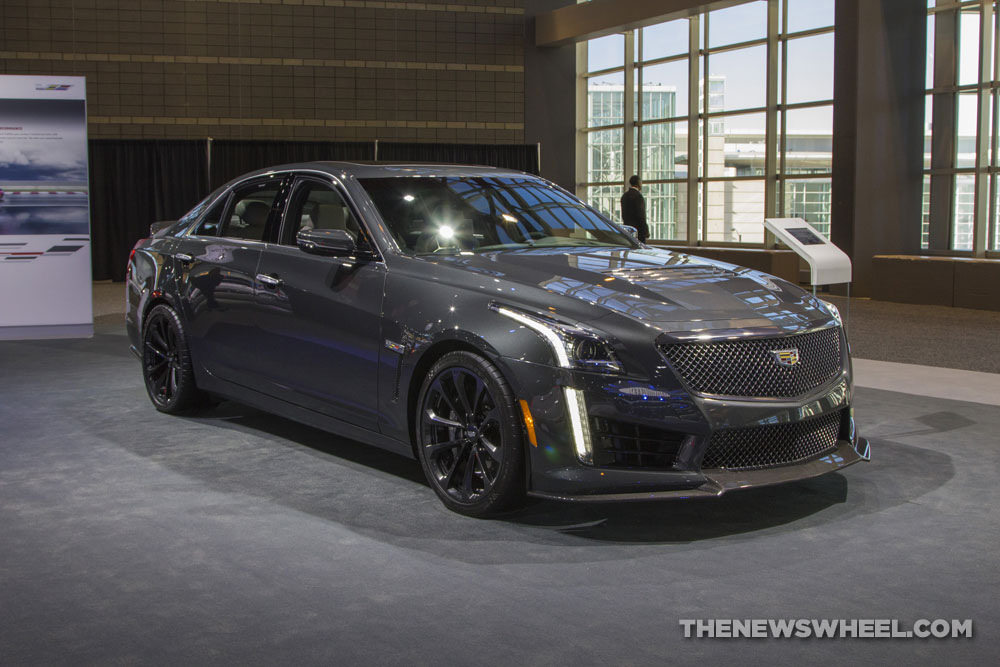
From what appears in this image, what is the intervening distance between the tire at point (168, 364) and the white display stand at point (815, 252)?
15.2 ft

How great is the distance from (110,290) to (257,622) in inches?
574

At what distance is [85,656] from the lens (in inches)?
117

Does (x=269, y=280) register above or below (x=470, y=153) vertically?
below

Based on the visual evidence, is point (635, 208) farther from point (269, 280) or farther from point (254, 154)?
point (269, 280)

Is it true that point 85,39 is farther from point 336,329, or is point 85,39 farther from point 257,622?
point 257,622

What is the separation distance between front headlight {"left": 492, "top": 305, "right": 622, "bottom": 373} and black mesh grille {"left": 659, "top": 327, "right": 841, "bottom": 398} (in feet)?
0.65

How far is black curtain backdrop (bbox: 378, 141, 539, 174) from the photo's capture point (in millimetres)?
19547

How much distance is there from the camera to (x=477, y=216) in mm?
5090

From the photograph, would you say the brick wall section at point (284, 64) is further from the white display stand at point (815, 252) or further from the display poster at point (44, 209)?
the white display stand at point (815, 252)

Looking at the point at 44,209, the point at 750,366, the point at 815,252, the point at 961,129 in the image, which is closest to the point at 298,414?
the point at 750,366

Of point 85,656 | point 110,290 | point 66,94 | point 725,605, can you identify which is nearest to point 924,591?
point 725,605

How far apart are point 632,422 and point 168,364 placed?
11.5 ft

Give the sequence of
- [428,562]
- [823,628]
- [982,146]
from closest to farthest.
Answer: [823,628] → [428,562] → [982,146]

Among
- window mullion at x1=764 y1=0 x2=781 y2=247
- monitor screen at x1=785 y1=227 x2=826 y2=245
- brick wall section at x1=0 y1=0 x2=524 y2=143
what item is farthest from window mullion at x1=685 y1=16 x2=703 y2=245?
monitor screen at x1=785 y1=227 x2=826 y2=245
